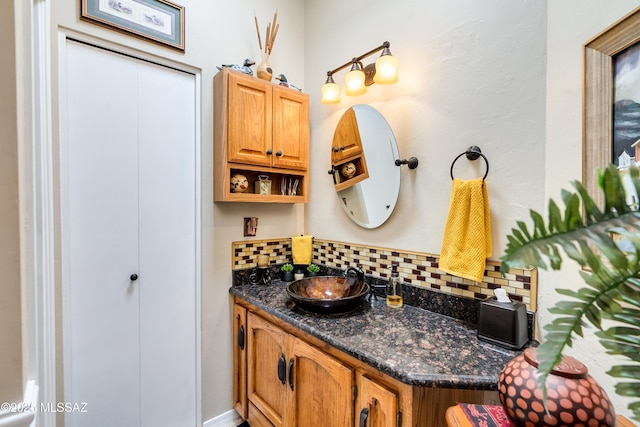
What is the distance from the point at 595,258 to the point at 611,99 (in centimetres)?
75

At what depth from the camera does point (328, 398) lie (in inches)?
44.9

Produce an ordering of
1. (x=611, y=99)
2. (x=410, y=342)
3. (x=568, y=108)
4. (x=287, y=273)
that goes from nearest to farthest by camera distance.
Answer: (x=611, y=99) → (x=568, y=108) → (x=410, y=342) → (x=287, y=273)

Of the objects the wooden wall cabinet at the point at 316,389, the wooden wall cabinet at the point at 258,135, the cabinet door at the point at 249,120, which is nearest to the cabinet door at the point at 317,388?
the wooden wall cabinet at the point at 316,389

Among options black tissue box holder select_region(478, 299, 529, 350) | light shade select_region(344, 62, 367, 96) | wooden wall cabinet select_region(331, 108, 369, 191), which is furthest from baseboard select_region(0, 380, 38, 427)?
light shade select_region(344, 62, 367, 96)

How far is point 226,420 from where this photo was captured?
1778mm

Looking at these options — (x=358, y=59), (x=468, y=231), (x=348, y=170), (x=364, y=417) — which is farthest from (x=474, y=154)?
(x=364, y=417)

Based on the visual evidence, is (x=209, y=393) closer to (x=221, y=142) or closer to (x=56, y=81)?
(x=221, y=142)

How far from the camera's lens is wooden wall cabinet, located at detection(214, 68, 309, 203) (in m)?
1.59

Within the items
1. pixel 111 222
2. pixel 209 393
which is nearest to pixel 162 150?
pixel 111 222

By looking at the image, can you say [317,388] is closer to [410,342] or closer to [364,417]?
[364,417]

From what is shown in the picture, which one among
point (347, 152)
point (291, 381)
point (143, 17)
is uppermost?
point (143, 17)

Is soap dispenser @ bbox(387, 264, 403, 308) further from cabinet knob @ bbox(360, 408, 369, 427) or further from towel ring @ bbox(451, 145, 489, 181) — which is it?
towel ring @ bbox(451, 145, 489, 181)

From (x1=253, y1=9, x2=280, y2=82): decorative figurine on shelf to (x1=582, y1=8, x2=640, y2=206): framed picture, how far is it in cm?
152

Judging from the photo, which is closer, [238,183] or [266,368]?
[266,368]
